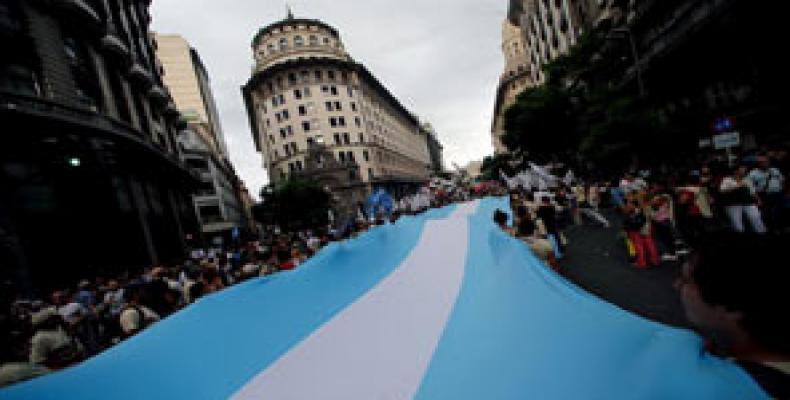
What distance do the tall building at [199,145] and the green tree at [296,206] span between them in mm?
6794

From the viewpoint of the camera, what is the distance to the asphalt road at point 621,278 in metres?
5.98

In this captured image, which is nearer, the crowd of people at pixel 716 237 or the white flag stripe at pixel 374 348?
the crowd of people at pixel 716 237

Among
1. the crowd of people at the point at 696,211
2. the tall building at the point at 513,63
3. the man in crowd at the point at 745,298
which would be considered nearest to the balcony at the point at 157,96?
the crowd of people at the point at 696,211

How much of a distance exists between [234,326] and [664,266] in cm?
834

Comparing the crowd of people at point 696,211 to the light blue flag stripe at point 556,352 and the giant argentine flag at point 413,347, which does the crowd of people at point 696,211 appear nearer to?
the giant argentine flag at point 413,347

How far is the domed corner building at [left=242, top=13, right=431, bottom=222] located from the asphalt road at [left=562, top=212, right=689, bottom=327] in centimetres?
5067

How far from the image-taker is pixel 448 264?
5363 millimetres

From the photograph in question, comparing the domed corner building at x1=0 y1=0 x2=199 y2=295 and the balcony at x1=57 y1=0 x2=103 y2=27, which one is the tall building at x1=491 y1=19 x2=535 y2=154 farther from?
the balcony at x1=57 y1=0 x2=103 y2=27

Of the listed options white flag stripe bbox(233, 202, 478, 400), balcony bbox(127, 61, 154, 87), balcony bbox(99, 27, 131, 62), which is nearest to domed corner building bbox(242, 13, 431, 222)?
balcony bbox(127, 61, 154, 87)

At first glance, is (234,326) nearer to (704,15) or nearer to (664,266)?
(664,266)

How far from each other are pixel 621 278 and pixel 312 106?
63647mm

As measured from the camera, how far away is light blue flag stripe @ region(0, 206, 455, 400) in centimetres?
282

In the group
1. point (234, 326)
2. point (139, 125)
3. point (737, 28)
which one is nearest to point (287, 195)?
point (139, 125)

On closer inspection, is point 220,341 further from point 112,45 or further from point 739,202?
point 112,45
